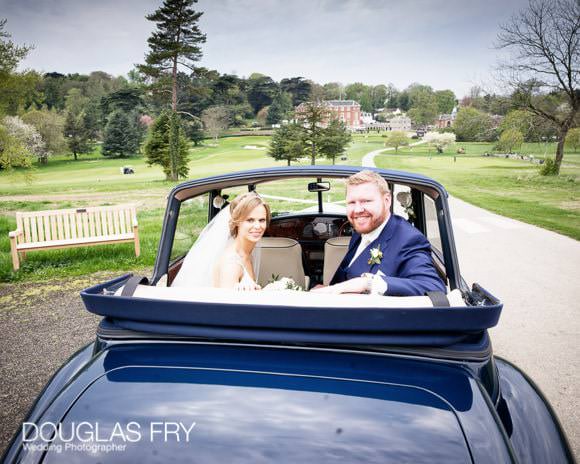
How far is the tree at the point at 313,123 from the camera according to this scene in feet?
107

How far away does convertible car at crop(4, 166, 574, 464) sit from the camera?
4.14ft

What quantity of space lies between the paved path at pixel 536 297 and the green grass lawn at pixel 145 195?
2022 mm

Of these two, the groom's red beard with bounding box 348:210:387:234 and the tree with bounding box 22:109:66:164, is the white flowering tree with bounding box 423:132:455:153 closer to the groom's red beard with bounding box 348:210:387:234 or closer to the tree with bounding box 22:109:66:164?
the tree with bounding box 22:109:66:164

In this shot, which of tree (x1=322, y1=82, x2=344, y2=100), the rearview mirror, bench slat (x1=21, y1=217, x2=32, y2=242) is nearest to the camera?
the rearview mirror

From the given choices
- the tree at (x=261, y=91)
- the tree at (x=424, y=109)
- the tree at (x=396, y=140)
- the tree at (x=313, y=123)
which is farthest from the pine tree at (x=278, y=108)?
the tree at (x=424, y=109)

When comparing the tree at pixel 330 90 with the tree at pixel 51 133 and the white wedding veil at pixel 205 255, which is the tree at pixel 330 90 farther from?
the white wedding veil at pixel 205 255

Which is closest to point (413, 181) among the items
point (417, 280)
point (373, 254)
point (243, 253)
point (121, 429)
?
point (373, 254)

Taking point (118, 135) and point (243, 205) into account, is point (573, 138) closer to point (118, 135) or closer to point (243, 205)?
point (243, 205)

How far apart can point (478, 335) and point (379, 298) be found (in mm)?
463

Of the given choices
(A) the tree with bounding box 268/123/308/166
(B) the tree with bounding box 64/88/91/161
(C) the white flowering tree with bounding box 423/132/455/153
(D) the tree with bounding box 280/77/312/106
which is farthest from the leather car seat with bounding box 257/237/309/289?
(C) the white flowering tree with bounding box 423/132/455/153

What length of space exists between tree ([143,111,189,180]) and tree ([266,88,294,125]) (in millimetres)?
21979

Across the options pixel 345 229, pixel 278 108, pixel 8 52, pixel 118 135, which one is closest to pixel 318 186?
pixel 345 229

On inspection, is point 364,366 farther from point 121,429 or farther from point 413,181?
point 413,181

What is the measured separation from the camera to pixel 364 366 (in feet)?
5.15
